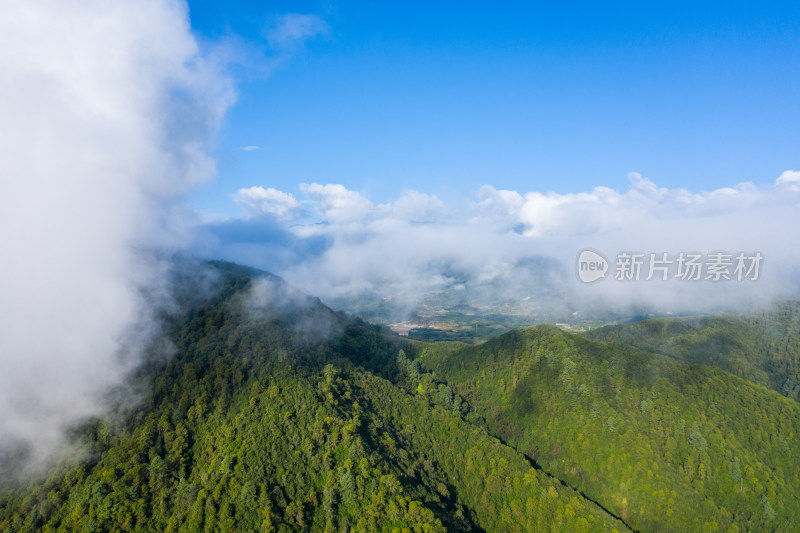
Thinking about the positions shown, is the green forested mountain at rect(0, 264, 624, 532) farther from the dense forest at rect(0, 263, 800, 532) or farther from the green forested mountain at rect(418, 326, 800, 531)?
the green forested mountain at rect(418, 326, 800, 531)

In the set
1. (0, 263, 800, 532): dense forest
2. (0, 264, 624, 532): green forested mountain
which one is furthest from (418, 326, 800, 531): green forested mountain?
(0, 264, 624, 532): green forested mountain

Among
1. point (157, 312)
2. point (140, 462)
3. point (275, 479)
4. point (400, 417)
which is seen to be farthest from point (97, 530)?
point (400, 417)

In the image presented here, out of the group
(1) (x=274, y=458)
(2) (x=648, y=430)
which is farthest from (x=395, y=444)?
(2) (x=648, y=430)

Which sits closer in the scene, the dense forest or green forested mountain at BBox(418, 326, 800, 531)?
the dense forest

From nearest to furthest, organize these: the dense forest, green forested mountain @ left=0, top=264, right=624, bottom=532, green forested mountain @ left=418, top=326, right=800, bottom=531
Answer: green forested mountain @ left=0, top=264, right=624, bottom=532
the dense forest
green forested mountain @ left=418, top=326, right=800, bottom=531

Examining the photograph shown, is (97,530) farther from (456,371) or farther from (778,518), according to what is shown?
(778,518)

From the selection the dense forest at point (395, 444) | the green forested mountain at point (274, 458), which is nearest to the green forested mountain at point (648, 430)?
the dense forest at point (395, 444)

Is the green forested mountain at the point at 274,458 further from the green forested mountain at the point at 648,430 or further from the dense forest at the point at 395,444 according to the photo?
the green forested mountain at the point at 648,430
